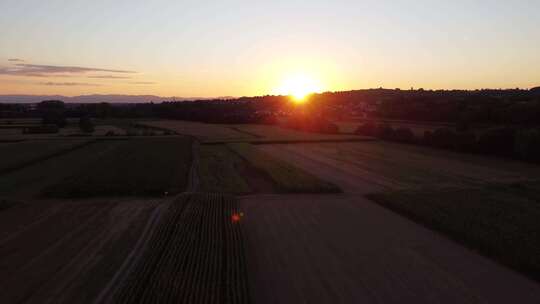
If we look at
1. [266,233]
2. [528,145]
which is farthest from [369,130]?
[266,233]

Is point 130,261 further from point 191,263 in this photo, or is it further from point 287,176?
point 287,176

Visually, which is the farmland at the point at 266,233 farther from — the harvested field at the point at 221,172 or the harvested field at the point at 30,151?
the harvested field at the point at 30,151

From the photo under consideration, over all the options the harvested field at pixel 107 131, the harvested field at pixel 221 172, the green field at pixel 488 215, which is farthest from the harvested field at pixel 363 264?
the harvested field at pixel 107 131

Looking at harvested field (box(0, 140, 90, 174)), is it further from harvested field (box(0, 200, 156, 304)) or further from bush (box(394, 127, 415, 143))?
bush (box(394, 127, 415, 143))

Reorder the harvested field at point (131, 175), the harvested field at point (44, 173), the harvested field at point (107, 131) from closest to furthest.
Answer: the harvested field at point (131, 175) < the harvested field at point (44, 173) < the harvested field at point (107, 131)

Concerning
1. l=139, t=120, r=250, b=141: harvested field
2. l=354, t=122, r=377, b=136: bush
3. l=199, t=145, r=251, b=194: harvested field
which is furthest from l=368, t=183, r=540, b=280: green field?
l=139, t=120, r=250, b=141: harvested field

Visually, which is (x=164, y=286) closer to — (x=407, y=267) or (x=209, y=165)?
(x=407, y=267)

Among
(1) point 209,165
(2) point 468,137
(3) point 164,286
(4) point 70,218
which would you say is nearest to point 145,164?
(1) point 209,165
